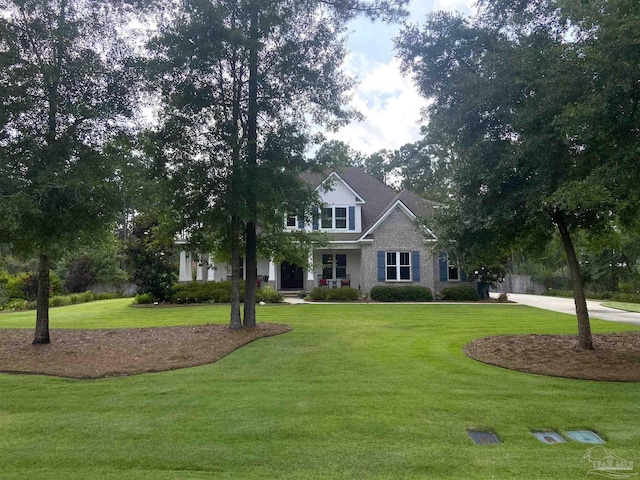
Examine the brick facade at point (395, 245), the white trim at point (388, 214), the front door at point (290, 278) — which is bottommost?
the front door at point (290, 278)

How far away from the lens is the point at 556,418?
5051mm

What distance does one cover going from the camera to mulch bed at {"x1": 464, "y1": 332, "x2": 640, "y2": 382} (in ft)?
24.0

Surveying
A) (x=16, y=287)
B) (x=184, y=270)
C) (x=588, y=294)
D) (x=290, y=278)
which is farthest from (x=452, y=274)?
(x=16, y=287)

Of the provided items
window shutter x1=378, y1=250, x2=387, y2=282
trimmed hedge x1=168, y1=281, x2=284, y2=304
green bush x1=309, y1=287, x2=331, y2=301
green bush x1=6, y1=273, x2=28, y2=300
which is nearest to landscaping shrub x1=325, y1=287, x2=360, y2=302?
green bush x1=309, y1=287, x2=331, y2=301

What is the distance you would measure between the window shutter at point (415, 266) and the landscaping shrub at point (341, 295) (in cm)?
371

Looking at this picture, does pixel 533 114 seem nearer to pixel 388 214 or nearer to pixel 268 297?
pixel 268 297

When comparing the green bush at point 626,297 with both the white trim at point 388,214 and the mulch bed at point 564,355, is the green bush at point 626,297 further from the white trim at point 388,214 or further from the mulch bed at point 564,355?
the mulch bed at point 564,355

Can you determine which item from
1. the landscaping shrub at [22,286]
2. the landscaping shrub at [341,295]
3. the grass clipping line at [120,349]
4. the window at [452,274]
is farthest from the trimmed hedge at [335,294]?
the landscaping shrub at [22,286]

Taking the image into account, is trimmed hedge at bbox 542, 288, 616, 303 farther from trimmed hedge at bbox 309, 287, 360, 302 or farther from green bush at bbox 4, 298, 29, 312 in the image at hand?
green bush at bbox 4, 298, 29, 312

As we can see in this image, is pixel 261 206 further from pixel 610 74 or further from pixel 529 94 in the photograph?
pixel 610 74

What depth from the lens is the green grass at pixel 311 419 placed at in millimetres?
3805

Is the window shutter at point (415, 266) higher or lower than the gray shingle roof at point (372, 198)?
lower

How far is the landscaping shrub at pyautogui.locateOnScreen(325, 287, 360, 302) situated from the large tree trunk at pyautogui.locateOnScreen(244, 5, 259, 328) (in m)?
9.40

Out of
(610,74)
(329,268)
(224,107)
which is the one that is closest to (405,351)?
(610,74)
